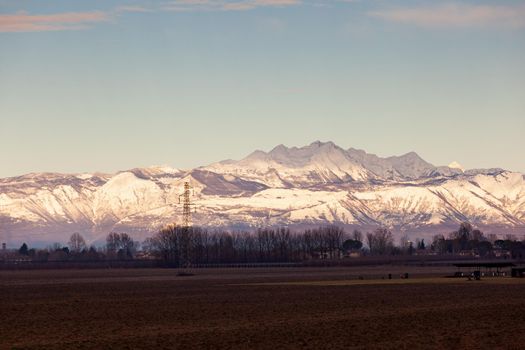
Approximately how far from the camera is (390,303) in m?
77.4

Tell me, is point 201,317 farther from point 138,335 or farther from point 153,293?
point 153,293

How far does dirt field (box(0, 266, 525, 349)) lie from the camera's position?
2014 inches

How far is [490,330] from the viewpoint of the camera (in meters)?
54.6

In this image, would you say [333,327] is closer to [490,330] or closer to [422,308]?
[490,330]

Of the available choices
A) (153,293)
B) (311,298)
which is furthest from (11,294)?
(311,298)

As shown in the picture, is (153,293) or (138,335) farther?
(153,293)

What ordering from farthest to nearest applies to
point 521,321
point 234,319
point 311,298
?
point 311,298 → point 234,319 → point 521,321

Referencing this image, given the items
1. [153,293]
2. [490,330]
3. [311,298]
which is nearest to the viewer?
[490,330]

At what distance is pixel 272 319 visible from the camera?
6394 cm

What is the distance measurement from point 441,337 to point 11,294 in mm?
59496

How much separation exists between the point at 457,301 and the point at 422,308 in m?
8.21

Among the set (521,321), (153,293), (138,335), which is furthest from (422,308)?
(153,293)

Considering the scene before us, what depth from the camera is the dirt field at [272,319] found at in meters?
51.2

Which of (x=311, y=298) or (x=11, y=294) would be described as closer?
(x=311, y=298)
